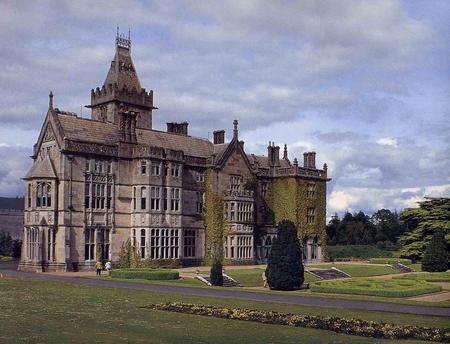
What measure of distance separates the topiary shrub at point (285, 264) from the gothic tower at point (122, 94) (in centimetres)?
3105

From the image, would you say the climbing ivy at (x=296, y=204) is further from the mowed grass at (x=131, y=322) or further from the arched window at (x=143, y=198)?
the mowed grass at (x=131, y=322)

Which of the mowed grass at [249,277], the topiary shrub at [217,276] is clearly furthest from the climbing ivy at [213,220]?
the topiary shrub at [217,276]

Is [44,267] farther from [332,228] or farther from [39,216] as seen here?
[332,228]

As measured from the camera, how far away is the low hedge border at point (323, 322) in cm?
2130

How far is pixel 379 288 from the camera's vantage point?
36.9 meters

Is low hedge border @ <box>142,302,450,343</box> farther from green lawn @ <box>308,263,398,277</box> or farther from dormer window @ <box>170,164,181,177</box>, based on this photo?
green lawn @ <box>308,263,398,277</box>

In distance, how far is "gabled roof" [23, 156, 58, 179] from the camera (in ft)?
173

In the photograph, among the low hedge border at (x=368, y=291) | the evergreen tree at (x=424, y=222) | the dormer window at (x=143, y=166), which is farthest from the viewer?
the evergreen tree at (x=424, y=222)

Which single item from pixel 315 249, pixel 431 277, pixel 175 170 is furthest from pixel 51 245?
pixel 315 249

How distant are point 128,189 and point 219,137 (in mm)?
15862

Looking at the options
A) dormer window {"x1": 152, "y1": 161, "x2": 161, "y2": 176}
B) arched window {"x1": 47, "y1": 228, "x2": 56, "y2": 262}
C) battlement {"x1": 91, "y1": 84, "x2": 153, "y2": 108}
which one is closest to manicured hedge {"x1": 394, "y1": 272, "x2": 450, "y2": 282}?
dormer window {"x1": 152, "y1": 161, "x2": 161, "y2": 176}

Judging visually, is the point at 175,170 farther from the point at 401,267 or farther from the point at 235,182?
the point at 401,267

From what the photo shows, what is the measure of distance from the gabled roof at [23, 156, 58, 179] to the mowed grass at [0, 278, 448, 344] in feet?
68.2

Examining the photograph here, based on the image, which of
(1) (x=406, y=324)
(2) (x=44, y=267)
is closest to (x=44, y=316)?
(1) (x=406, y=324)
